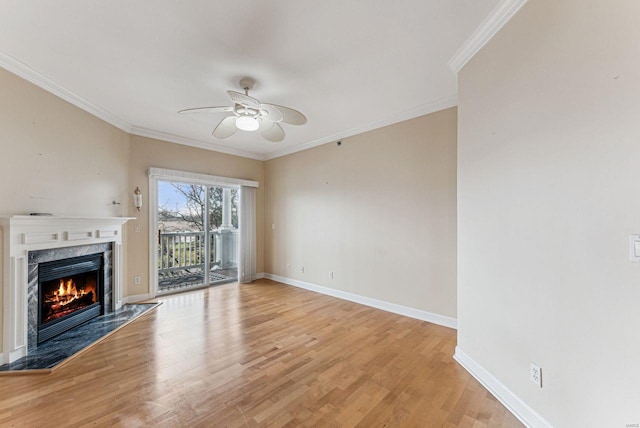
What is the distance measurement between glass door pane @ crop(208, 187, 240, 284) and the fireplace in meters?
1.92

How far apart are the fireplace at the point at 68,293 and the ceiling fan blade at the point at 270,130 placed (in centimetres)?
279

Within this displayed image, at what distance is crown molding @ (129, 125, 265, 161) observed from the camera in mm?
4207

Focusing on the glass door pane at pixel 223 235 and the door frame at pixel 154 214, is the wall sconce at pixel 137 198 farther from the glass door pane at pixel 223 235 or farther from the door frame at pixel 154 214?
the glass door pane at pixel 223 235

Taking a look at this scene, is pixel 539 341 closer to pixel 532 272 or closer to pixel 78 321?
pixel 532 272

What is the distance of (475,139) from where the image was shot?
2.23 meters

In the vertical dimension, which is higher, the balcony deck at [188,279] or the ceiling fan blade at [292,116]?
the ceiling fan blade at [292,116]

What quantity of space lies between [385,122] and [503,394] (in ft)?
11.0

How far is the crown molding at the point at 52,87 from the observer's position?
238 centimetres

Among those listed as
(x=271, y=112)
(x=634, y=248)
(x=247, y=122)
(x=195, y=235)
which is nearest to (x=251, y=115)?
(x=247, y=122)

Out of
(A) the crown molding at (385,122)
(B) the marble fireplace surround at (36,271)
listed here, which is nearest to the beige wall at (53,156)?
(B) the marble fireplace surround at (36,271)

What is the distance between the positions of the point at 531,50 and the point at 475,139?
0.69 m

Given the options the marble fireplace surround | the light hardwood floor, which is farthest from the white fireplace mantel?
the light hardwood floor

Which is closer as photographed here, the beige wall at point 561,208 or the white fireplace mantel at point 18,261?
the beige wall at point 561,208

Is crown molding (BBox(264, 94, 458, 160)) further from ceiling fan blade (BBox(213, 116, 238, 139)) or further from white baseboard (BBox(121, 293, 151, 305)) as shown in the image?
white baseboard (BBox(121, 293, 151, 305))
